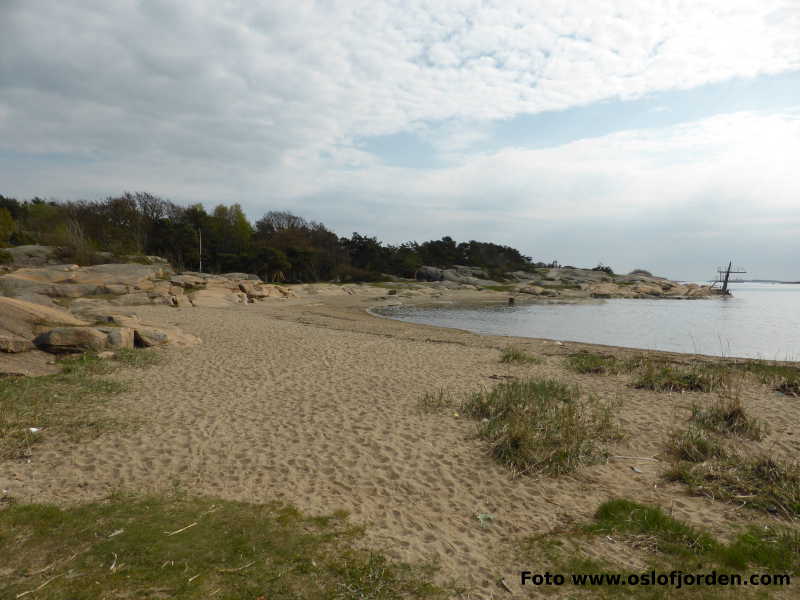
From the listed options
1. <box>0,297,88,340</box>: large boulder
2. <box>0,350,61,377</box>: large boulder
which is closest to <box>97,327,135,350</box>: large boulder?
<box>0,297,88,340</box>: large boulder

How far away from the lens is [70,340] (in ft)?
40.8

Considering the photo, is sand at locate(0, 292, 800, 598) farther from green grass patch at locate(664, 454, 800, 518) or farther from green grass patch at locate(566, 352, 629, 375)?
green grass patch at locate(566, 352, 629, 375)

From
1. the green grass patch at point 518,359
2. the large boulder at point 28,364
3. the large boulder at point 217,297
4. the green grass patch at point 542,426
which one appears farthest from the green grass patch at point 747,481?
the large boulder at point 217,297

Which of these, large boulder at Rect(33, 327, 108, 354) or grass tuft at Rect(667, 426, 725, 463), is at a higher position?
large boulder at Rect(33, 327, 108, 354)

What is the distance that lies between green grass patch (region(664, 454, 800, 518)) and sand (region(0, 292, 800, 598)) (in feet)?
1.03

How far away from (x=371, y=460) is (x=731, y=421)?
690 cm

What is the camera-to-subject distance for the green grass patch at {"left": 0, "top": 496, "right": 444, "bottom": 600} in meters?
3.67

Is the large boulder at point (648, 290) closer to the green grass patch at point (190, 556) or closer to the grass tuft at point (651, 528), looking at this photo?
the grass tuft at point (651, 528)

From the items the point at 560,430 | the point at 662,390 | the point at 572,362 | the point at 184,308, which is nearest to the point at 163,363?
the point at 560,430

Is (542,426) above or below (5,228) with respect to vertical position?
below

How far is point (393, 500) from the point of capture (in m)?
5.67

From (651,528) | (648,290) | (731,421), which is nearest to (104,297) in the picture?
(651,528)

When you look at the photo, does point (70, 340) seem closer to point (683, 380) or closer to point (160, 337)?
point (160, 337)

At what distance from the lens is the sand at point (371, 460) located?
507 centimetres
